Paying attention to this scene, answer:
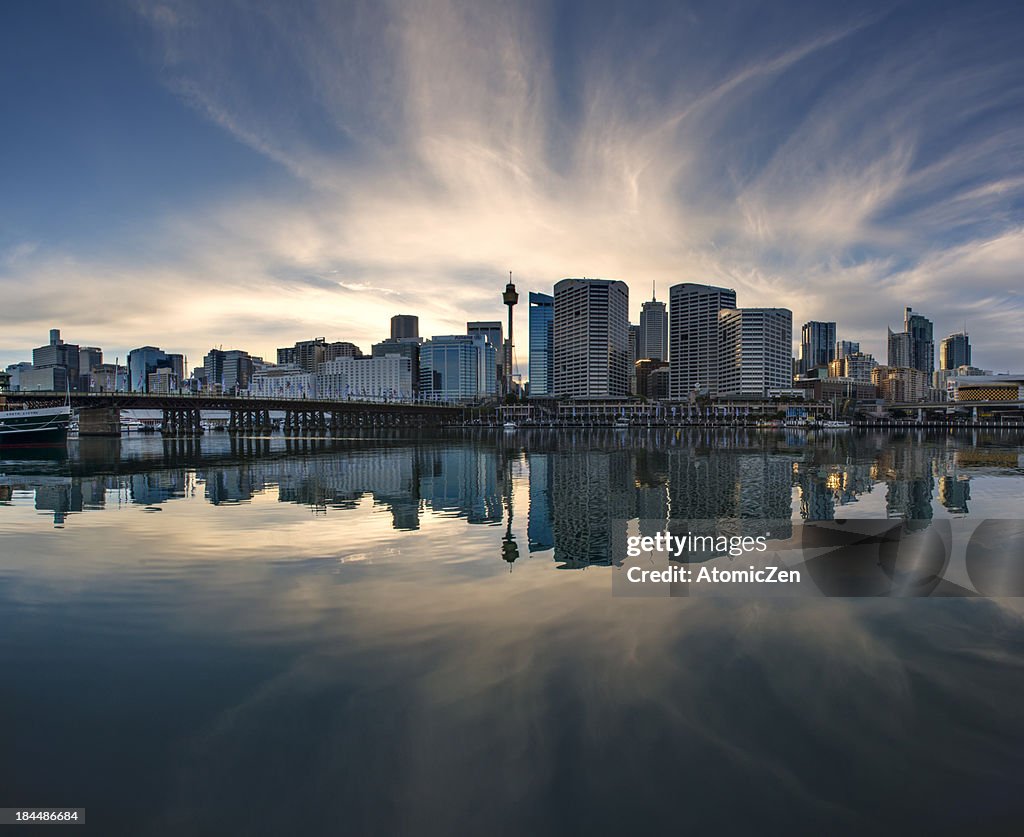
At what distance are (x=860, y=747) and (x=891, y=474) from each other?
1910 inches

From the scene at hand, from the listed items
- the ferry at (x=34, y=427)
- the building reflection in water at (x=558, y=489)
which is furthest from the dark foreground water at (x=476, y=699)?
the ferry at (x=34, y=427)

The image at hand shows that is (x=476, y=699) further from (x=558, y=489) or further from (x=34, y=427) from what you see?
(x=34, y=427)

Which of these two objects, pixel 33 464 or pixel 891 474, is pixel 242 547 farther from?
pixel 33 464

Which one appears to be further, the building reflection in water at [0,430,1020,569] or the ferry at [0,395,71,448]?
the ferry at [0,395,71,448]

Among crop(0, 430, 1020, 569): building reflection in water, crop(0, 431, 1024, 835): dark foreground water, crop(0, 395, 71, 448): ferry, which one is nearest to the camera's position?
crop(0, 431, 1024, 835): dark foreground water

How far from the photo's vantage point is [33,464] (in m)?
60.4

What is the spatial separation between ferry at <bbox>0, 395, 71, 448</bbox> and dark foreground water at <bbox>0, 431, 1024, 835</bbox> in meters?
92.0

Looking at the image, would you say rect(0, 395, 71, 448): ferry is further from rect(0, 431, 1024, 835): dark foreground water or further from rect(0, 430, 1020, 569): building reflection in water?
rect(0, 431, 1024, 835): dark foreground water

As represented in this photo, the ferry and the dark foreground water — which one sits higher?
the ferry

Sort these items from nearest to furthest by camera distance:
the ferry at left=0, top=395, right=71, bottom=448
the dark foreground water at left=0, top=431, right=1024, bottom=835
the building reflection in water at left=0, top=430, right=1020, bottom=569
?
the dark foreground water at left=0, top=431, right=1024, bottom=835, the building reflection in water at left=0, top=430, right=1020, bottom=569, the ferry at left=0, top=395, right=71, bottom=448

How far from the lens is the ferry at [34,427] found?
88500 mm

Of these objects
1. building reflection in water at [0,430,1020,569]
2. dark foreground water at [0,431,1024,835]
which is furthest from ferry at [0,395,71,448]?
dark foreground water at [0,431,1024,835]

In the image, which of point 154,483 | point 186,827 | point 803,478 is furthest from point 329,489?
point 803,478

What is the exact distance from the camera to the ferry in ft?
290
